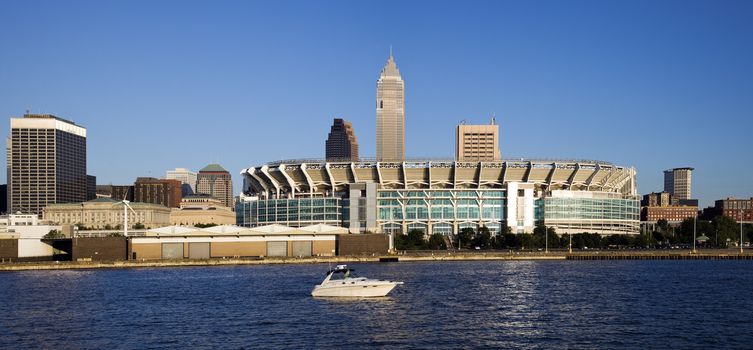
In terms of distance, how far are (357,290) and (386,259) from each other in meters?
68.6

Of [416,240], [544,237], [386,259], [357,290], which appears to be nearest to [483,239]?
[544,237]

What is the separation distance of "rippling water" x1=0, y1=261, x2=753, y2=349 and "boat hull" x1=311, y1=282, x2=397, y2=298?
1.31m

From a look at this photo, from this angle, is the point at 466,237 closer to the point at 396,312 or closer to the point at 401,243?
the point at 401,243

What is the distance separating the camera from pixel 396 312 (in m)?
70.8

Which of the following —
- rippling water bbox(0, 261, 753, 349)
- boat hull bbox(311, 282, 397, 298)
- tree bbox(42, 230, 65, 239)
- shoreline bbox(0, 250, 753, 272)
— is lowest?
shoreline bbox(0, 250, 753, 272)

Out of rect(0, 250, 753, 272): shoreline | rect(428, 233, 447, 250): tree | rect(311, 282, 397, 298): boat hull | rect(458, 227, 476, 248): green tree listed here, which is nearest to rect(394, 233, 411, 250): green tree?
rect(428, 233, 447, 250): tree

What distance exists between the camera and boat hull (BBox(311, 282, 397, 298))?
3250 inches

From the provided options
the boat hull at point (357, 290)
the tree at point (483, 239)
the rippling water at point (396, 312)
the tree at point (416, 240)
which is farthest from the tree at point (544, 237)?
the boat hull at point (357, 290)

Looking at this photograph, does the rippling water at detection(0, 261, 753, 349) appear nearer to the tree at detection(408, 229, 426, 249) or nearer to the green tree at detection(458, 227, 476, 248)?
the tree at detection(408, 229, 426, 249)

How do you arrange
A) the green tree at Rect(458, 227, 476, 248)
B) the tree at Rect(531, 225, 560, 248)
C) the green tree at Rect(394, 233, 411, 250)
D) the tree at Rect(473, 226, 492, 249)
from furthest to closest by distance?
the green tree at Rect(458, 227, 476, 248)
the tree at Rect(473, 226, 492, 249)
the tree at Rect(531, 225, 560, 248)
the green tree at Rect(394, 233, 411, 250)

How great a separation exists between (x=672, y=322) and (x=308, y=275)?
55717mm

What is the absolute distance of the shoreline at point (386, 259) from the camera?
142 meters

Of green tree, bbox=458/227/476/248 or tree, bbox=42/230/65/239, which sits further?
green tree, bbox=458/227/476/248

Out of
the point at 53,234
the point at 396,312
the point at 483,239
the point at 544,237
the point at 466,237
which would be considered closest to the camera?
the point at 396,312
